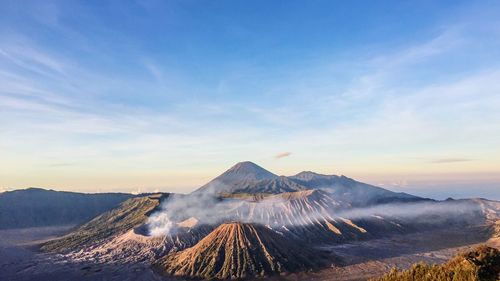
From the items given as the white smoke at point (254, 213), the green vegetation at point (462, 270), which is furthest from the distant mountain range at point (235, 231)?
the green vegetation at point (462, 270)

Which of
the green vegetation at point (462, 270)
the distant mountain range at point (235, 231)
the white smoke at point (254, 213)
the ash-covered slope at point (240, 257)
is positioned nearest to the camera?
the green vegetation at point (462, 270)

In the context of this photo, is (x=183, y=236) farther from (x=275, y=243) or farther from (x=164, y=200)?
(x=164, y=200)

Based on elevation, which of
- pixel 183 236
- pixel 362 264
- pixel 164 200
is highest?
pixel 164 200

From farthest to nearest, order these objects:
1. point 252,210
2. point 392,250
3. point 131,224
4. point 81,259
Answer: point 252,210
point 131,224
point 392,250
point 81,259

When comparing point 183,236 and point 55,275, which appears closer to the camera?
point 55,275

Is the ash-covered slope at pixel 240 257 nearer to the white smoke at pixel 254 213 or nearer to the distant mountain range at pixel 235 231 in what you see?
the distant mountain range at pixel 235 231

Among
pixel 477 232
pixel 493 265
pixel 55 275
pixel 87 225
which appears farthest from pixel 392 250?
pixel 87 225

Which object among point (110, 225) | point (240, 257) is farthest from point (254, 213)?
point (240, 257)
